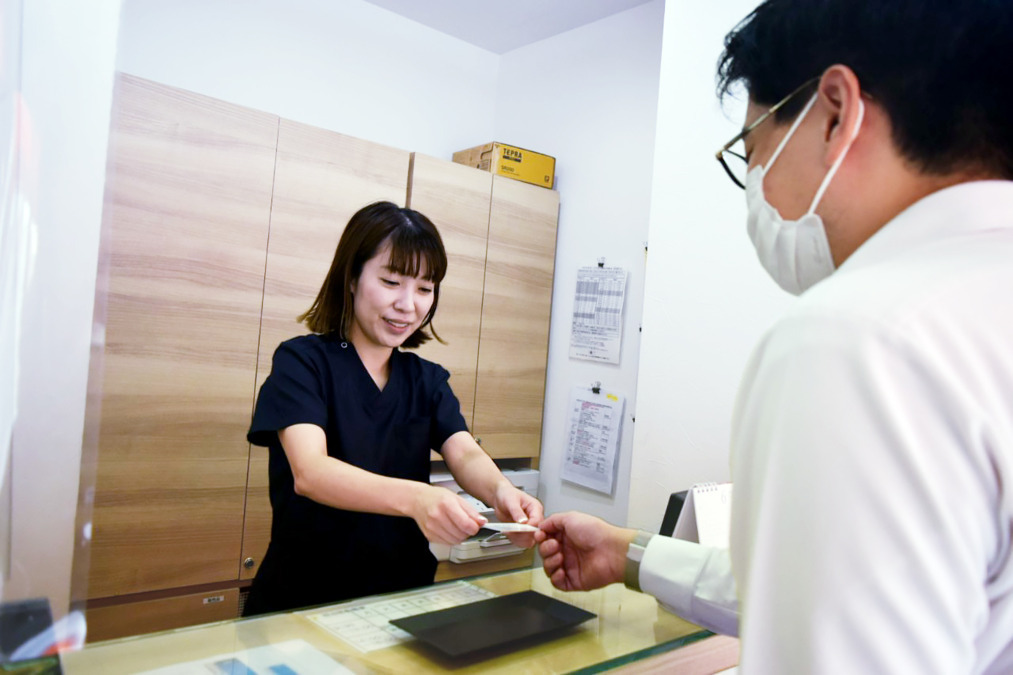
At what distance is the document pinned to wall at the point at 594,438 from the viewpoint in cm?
324

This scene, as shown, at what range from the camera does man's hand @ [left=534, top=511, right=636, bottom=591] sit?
3.88ft

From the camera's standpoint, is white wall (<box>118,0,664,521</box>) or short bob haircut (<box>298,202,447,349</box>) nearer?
short bob haircut (<box>298,202,447,349</box>)

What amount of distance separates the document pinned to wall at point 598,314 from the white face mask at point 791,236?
95.3 inches

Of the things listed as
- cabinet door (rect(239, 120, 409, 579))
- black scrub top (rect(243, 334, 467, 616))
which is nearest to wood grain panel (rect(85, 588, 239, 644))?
cabinet door (rect(239, 120, 409, 579))

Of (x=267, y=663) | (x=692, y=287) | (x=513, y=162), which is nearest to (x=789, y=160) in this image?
(x=267, y=663)

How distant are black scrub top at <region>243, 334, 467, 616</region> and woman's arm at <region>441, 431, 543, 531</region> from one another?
0.43 ft

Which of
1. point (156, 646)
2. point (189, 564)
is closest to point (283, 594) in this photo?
point (156, 646)

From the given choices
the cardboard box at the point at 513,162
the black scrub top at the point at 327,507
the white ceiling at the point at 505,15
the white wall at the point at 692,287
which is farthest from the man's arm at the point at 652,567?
the white ceiling at the point at 505,15

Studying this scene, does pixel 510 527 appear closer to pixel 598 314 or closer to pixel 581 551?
pixel 581 551

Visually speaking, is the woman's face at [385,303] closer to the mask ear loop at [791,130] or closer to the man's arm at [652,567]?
the man's arm at [652,567]

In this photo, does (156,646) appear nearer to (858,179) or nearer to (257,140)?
(858,179)

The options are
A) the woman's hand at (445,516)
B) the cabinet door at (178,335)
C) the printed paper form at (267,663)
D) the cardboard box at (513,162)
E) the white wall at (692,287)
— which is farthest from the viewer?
the cardboard box at (513,162)

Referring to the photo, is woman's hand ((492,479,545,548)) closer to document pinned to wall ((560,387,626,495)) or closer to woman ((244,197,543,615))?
woman ((244,197,543,615))

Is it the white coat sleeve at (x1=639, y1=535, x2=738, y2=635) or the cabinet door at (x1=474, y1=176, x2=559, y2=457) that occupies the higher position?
the cabinet door at (x1=474, y1=176, x2=559, y2=457)
